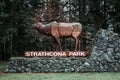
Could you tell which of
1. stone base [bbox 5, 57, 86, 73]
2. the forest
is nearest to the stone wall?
stone base [bbox 5, 57, 86, 73]

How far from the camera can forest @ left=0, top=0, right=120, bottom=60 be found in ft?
59.4

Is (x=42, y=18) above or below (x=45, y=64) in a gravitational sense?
above

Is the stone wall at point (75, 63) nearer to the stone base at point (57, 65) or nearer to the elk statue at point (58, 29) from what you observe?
the stone base at point (57, 65)

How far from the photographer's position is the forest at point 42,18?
1809 centimetres

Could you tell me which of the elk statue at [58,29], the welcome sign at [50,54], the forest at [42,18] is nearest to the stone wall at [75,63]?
the welcome sign at [50,54]

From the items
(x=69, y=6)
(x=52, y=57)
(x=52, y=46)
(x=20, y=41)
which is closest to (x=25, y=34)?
(x=20, y=41)

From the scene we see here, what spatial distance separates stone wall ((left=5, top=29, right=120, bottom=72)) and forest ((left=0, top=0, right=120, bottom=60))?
15.7 ft

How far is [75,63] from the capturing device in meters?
12.8

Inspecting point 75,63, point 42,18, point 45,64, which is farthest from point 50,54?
point 42,18

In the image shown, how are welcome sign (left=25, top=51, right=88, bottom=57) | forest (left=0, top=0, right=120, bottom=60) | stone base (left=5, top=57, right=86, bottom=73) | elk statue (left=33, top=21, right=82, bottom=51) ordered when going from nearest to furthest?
stone base (left=5, top=57, right=86, bottom=73)
welcome sign (left=25, top=51, right=88, bottom=57)
elk statue (left=33, top=21, right=82, bottom=51)
forest (left=0, top=0, right=120, bottom=60)

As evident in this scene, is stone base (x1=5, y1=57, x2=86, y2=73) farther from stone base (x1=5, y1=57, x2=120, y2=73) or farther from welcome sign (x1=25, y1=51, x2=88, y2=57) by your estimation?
welcome sign (x1=25, y1=51, x2=88, y2=57)

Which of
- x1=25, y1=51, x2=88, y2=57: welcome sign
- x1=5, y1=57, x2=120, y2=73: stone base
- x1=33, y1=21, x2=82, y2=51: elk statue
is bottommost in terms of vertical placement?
x1=5, y1=57, x2=120, y2=73: stone base

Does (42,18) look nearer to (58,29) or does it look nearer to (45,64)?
(58,29)

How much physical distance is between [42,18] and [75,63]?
259 inches
